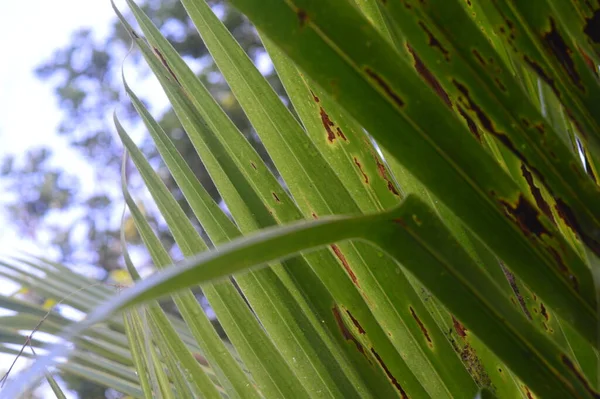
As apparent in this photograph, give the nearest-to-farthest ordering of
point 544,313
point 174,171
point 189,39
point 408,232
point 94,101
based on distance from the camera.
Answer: point 408,232 < point 544,313 < point 174,171 < point 189,39 < point 94,101

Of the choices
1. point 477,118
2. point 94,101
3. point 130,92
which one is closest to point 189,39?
point 94,101

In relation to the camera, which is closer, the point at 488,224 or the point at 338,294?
the point at 488,224

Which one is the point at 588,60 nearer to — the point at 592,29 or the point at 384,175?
the point at 592,29

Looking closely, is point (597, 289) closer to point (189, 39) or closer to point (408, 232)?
point (408, 232)

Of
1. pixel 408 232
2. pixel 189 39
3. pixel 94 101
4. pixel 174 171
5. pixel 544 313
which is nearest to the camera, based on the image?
pixel 408 232

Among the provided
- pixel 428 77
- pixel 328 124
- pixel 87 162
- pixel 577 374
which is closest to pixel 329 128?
pixel 328 124

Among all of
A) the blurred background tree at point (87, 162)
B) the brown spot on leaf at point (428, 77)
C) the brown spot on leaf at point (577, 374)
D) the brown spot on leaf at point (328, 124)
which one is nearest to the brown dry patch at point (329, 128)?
A: the brown spot on leaf at point (328, 124)
